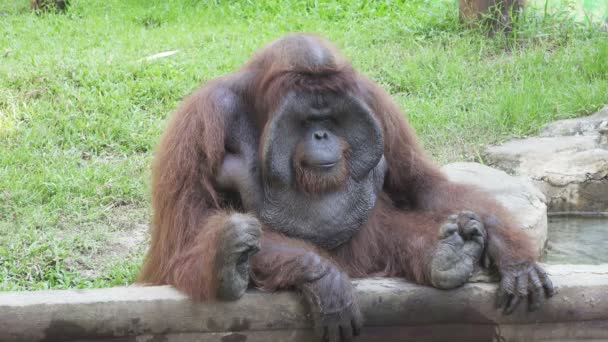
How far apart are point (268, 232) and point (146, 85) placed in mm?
3325

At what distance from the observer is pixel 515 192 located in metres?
4.50

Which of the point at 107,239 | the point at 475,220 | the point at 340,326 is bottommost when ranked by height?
the point at 107,239

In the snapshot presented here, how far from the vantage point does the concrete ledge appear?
9.10 ft

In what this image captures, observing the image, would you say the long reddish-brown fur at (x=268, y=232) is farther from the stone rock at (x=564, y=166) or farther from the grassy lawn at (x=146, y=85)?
the stone rock at (x=564, y=166)

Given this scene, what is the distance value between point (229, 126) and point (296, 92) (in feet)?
0.95

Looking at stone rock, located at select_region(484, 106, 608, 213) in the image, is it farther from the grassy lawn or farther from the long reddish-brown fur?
the long reddish-brown fur

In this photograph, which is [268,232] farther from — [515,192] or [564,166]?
[564,166]

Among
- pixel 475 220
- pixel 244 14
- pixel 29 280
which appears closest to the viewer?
pixel 475 220

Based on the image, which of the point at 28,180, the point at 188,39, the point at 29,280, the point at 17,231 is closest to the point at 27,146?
the point at 28,180

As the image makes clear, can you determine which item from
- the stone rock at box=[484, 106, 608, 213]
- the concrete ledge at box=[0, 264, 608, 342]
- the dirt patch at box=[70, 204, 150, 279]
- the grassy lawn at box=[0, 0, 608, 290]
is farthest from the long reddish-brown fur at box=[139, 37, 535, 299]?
the stone rock at box=[484, 106, 608, 213]

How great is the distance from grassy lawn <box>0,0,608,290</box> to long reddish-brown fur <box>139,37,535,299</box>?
3.38 ft

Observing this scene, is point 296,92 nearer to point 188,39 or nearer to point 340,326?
point 340,326

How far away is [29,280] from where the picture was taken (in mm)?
4000

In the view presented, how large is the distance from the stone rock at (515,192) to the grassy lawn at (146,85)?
73 cm
